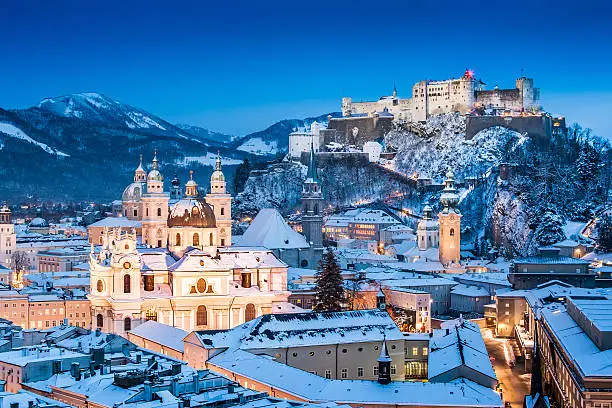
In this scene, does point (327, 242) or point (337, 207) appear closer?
point (327, 242)

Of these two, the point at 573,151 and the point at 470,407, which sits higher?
the point at 573,151

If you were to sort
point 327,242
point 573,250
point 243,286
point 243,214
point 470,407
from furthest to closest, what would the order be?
1. point 243,214
2. point 327,242
3. point 573,250
4. point 243,286
5. point 470,407

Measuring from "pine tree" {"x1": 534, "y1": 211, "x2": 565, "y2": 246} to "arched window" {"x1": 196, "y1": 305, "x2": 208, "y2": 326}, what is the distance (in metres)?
53.2

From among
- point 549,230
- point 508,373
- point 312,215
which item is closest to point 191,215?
point 508,373

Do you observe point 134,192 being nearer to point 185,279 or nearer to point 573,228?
point 185,279

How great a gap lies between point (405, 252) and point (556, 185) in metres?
21.0

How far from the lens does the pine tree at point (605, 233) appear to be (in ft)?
341

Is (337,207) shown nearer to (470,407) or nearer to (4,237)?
(4,237)

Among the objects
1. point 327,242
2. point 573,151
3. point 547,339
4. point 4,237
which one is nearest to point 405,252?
point 327,242

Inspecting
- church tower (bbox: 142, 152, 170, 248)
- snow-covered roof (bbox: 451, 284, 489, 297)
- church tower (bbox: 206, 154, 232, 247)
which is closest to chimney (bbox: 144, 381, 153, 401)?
church tower (bbox: 142, 152, 170, 248)

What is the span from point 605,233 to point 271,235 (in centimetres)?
3542

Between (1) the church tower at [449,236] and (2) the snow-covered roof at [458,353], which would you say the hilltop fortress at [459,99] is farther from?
(2) the snow-covered roof at [458,353]

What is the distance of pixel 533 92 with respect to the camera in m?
144

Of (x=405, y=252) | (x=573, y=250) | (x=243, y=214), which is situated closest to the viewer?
(x=573, y=250)
